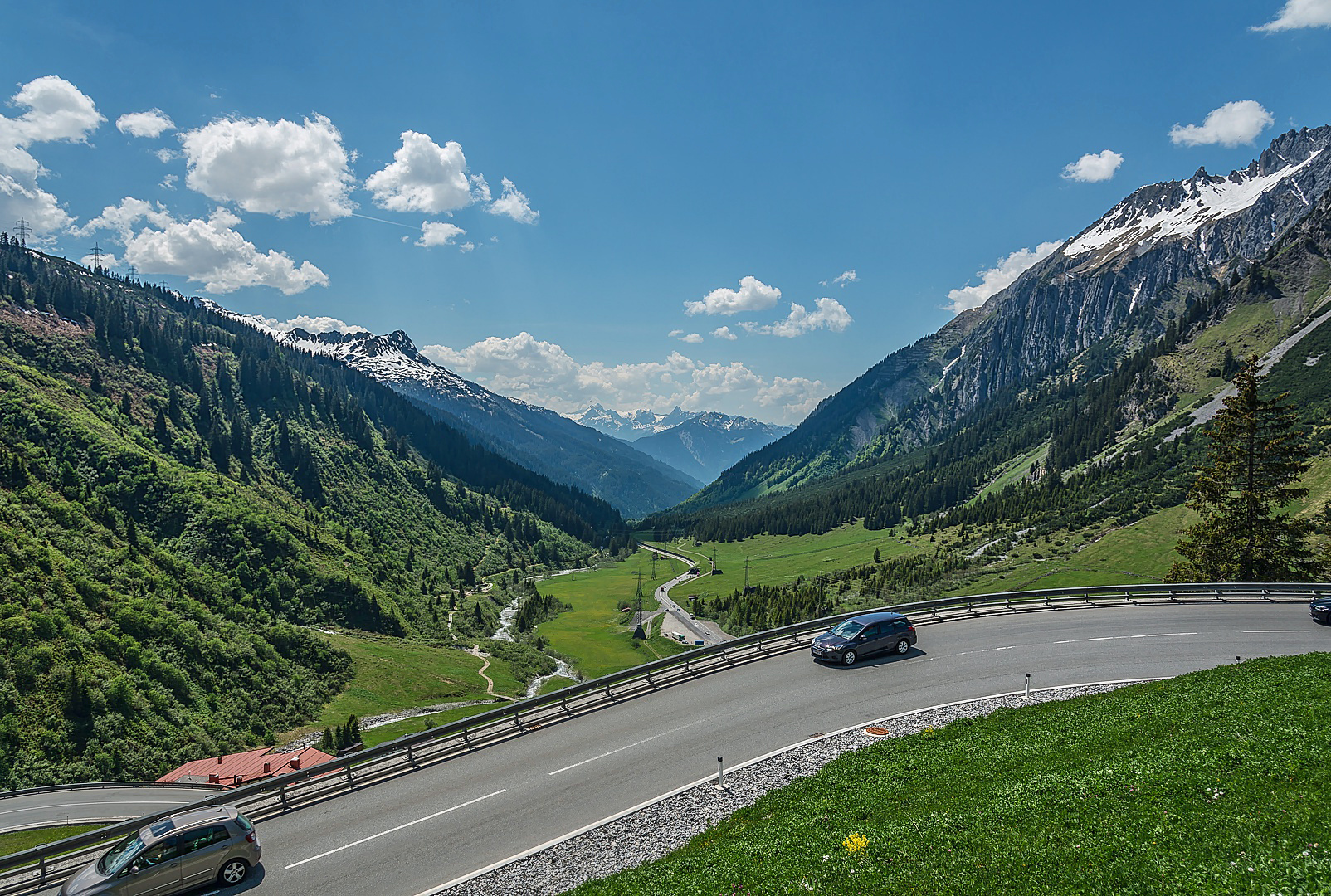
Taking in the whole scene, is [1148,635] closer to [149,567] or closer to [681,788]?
[681,788]

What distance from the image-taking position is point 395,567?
531 ft

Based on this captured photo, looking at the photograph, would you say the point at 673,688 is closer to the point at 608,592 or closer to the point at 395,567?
the point at 395,567

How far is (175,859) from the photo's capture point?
1822 cm

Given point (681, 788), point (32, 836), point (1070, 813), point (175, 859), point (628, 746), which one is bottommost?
point (32, 836)

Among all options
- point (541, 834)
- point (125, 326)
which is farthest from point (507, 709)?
point (125, 326)

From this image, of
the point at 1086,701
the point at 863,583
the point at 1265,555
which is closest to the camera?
the point at 1086,701

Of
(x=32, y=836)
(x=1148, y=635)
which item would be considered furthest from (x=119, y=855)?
(x=1148, y=635)

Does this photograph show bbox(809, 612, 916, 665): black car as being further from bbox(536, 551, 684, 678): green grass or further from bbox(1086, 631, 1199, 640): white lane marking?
bbox(536, 551, 684, 678): green grass

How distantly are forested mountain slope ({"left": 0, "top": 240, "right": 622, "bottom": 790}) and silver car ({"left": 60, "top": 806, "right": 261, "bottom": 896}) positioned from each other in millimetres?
54702

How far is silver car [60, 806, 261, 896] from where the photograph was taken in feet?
57.9

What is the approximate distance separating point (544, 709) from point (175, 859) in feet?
51.3

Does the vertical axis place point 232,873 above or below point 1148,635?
above

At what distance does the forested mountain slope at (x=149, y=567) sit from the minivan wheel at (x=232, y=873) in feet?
183

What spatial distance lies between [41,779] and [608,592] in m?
141
